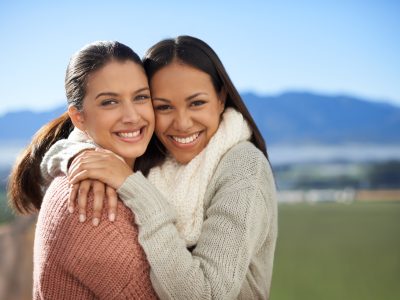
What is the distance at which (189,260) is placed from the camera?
1.65m

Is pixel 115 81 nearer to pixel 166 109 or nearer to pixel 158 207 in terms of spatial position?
pixel 166 109

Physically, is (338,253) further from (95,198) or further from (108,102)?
(95,198)

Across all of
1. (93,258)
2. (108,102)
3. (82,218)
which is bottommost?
(93,258)

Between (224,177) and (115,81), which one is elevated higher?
(115,81)

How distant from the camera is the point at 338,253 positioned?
400 inches

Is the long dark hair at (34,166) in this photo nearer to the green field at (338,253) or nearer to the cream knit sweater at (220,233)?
the cream knit sweater at (220,233)

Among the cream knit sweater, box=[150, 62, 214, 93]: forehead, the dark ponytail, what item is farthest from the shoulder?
the dark ponytail

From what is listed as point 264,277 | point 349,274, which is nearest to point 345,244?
point 349,274

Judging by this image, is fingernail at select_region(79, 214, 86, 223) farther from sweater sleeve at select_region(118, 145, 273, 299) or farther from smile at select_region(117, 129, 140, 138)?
smile at select_region(117, 129, 140, 138)

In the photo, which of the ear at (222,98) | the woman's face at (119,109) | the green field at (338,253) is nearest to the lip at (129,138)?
the woman's face at (119,109)

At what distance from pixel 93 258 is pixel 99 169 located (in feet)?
0.86

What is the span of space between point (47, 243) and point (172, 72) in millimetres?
714

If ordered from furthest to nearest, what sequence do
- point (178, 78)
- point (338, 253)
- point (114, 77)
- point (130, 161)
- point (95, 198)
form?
1. point (338, 253)
2. point (130, 161)
3. point (178, 78)
4. point (114, 77)
5. point (95, 198)

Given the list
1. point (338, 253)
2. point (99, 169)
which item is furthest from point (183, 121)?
point (338, 253)
